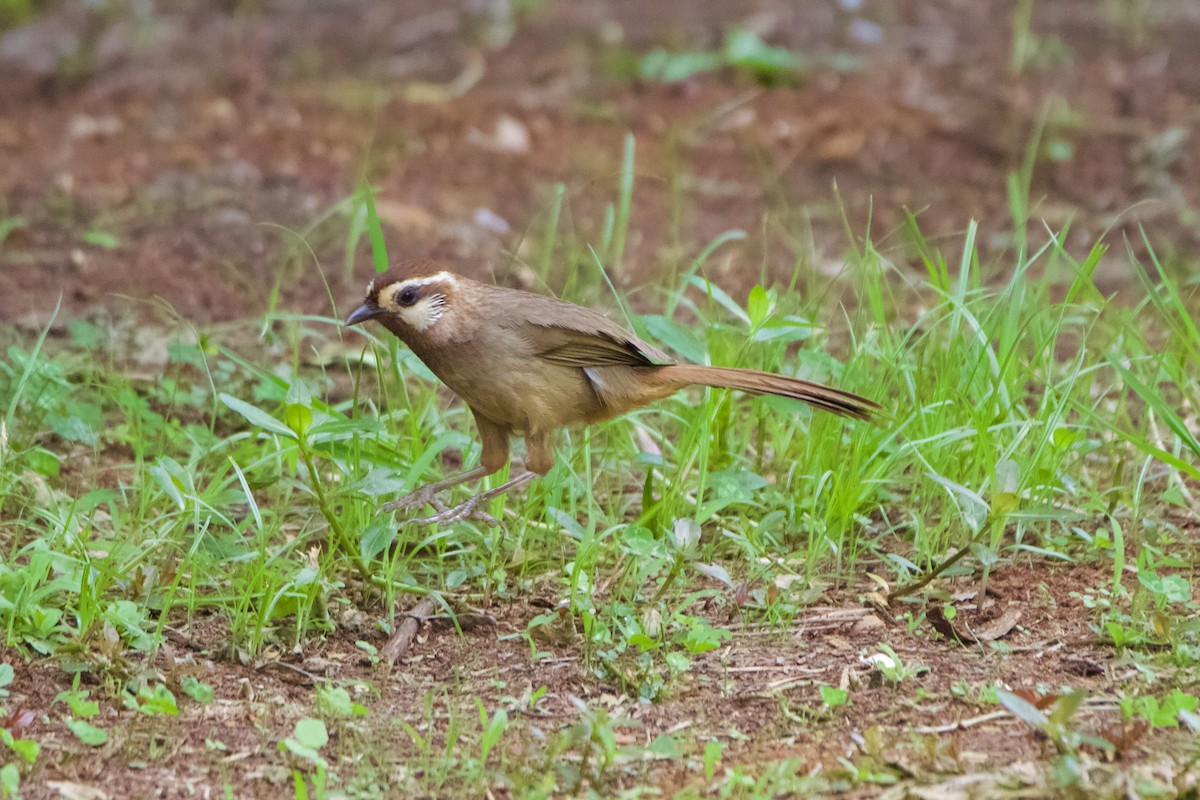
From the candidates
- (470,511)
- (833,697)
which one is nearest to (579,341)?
(470,511)

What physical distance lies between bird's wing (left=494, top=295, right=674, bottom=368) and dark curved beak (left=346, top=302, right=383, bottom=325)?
16.1 inches

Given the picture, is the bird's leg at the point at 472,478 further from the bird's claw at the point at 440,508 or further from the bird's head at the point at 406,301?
the bird's head at the point at 406,301

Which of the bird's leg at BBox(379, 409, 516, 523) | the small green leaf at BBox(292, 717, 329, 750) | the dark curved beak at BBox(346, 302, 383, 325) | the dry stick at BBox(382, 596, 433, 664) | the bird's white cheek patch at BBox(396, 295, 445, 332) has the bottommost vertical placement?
the dry stick at BBox(382, 596, 433, 664)

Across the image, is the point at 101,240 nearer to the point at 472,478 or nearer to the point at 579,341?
the point at 472,478

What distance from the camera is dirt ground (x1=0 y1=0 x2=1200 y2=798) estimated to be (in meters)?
3.56

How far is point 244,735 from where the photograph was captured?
3.36m

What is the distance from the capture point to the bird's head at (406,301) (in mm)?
4445

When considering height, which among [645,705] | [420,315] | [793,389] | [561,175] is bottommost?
[561,175]

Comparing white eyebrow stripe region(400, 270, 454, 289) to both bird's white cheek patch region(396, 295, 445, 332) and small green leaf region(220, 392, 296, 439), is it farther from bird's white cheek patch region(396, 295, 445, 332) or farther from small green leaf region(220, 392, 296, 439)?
small green leaf region(220, 392, 296, 439)

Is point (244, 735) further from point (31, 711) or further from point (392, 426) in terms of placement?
point (392, 426)

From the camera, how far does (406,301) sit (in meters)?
4.46

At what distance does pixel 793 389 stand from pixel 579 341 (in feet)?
2.36

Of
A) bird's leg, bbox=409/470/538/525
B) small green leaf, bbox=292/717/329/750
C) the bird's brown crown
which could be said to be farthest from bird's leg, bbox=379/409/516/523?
small green leaf, bbox=292/717/329/750

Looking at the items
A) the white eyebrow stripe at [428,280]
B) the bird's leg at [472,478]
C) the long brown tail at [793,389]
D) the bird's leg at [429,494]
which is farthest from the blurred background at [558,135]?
the long brown tail at [793,389]
